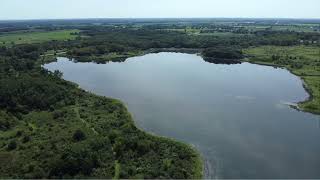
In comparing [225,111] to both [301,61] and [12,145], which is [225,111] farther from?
[301,61]

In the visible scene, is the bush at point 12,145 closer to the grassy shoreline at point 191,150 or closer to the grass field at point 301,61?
the grassy shoreline at point 191,150

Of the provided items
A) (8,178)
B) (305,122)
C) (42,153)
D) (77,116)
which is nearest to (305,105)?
(305,122)

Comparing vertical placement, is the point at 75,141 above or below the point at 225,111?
above

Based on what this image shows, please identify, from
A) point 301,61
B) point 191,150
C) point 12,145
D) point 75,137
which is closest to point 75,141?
point 75,137

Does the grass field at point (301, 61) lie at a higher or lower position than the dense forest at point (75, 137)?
lower

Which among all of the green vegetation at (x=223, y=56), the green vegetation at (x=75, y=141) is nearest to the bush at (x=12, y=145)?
the green vegetation at (x=75, y=141)

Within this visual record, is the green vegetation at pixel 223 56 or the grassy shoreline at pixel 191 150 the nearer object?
the grassy shoreline at pixel 191 150
